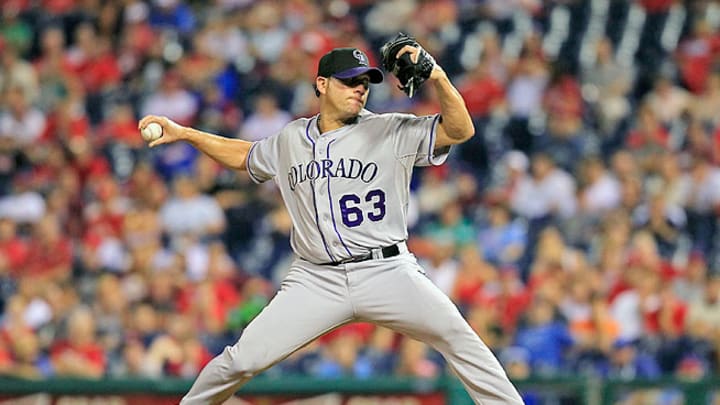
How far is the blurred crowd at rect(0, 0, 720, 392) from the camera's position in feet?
29.6

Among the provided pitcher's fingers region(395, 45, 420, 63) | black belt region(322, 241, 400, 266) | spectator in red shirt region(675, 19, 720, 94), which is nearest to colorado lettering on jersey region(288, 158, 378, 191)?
black belt region(322, 241, 400, 266)

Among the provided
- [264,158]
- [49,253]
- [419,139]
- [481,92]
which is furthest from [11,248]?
[419,139]

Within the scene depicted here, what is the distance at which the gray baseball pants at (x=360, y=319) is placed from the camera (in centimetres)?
505

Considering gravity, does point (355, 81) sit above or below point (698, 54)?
above

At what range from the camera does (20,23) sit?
42.4 feet

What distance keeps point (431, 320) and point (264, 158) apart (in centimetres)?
100

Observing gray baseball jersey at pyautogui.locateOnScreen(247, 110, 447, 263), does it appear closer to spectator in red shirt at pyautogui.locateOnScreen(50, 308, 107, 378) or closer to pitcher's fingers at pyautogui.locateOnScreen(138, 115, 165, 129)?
pitcher's fingers at pyautogui.locateOnScreen(138, 115, 165, 129)

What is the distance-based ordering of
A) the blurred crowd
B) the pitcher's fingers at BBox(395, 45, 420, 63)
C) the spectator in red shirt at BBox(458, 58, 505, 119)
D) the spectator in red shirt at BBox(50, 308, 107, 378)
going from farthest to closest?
the spectator in red shirt at BBox(458, 58, 505, 119)
the blurred crowd
the spectator in red shirt at BBox(50, 308, 107, 378)
the pitcher's fingers at BBox(395, 45, 420, 63)

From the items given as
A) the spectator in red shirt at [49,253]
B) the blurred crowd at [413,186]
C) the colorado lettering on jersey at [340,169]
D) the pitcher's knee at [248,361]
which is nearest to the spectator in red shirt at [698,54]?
the blurred crowd at [413,186]

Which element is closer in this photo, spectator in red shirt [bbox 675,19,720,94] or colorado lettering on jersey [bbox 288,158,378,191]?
colorado lettering on jersey [bbox 288,158,378,191]

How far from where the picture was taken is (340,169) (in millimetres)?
5172

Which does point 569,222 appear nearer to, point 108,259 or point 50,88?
point 108,259

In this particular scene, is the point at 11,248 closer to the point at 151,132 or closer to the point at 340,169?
the point at 151,132

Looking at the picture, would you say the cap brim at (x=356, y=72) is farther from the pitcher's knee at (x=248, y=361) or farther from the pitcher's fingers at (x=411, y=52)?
the pitcher's knee at (x=248, y=361)
